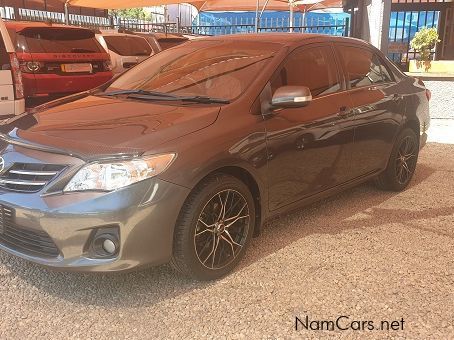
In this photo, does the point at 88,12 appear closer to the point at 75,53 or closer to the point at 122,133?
the point at 75,53

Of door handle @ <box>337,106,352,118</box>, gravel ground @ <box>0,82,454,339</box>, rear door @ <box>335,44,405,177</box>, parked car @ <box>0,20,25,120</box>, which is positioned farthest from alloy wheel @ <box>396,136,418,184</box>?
parked car @ <box>0,20,25,120</box>

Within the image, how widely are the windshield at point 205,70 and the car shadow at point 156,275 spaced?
124 centimetres

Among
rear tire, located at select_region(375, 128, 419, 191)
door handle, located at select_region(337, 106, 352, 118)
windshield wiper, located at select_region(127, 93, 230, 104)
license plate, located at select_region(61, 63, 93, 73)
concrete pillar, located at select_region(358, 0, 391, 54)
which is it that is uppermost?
concrete pillar, located at select_region(358, 0, 391, 54)

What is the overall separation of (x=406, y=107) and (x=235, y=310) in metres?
3.05

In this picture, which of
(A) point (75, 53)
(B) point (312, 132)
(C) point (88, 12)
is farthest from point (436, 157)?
(C) point (88, 12)

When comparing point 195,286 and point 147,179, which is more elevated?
point 147,179

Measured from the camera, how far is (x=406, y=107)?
4.89 metres

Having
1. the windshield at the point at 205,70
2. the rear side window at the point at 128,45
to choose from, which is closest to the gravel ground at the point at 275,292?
the windshield at the point at 205,70

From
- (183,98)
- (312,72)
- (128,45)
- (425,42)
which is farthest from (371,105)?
(128,45)

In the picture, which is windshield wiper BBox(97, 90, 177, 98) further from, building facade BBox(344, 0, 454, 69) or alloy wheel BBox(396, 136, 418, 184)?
building facade BBox(344, 0, 454, 69)

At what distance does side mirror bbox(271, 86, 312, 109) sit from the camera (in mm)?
3320

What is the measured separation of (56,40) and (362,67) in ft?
17.2

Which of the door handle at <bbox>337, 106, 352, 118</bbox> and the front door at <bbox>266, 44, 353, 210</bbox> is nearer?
the front door at <bbox>266, 44, 353, 210</bbox>

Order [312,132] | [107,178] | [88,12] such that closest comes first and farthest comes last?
[107,178]
[312,132]
[88,12]
